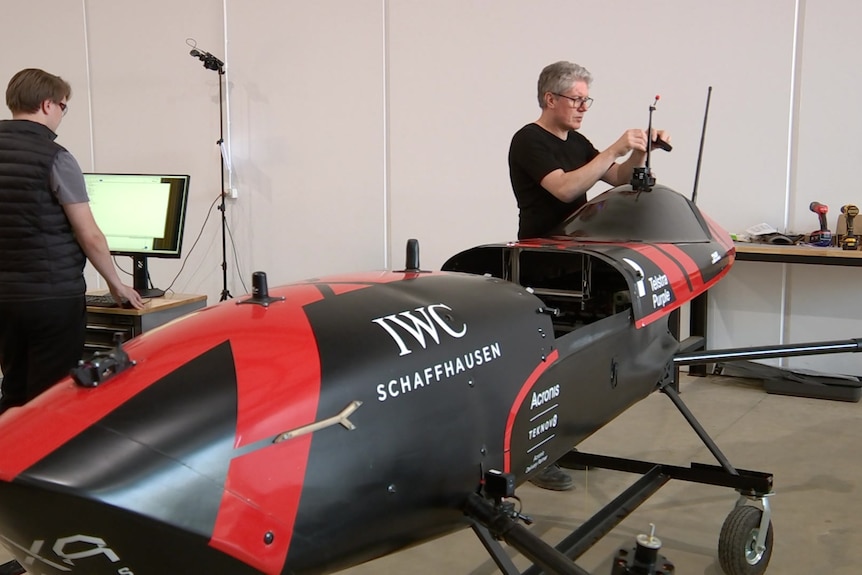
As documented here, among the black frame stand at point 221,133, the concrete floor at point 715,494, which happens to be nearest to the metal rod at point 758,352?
the concrete floor at point 715,494

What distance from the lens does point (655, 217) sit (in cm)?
248

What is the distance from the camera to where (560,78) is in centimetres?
266

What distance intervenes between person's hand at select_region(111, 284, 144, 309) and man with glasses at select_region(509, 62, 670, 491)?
1502 mm

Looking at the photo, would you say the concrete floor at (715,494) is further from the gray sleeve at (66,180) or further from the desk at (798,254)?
the gray sleeve at (66,180)

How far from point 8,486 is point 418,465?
599 mm

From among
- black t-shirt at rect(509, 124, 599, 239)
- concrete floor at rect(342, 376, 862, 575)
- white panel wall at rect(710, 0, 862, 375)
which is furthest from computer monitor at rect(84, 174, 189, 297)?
white panel wall at rect(710, 0, 862, 375)

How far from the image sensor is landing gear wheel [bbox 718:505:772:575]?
2004 millimetres

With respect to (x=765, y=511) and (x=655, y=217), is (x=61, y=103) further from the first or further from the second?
(x=765, y=511)

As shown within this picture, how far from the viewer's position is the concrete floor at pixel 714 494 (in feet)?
7.29

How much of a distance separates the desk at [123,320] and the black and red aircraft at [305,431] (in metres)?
1.67

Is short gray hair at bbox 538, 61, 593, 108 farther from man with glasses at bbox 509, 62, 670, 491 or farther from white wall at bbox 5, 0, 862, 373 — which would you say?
white wall at bbox 5, 0, 862, 373

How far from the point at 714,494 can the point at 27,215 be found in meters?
2.50

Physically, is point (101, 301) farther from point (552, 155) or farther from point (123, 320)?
point (552, 155)

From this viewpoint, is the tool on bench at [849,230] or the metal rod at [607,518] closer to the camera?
the metal rod at [607,518]
